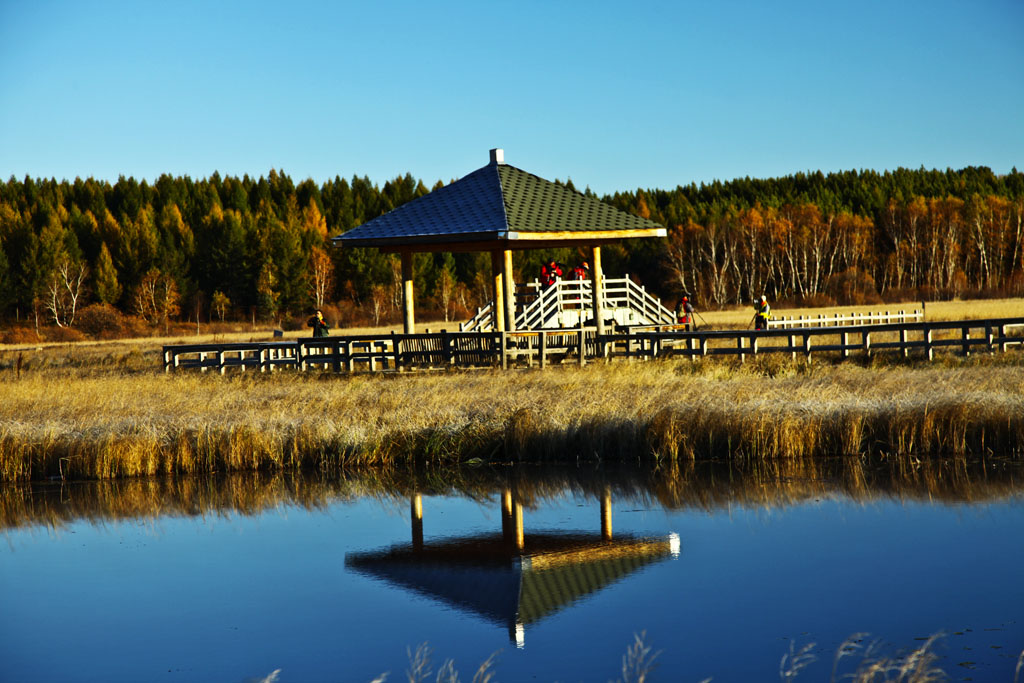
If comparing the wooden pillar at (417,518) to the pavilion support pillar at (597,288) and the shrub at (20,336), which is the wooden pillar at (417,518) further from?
the shrub at (20,336)

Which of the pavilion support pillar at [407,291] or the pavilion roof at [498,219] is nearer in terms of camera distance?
the pavilion roof at [498,219]

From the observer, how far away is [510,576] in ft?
33.0

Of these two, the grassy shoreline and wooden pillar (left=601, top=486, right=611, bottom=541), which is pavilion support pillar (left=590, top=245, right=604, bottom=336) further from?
A: wooden pillar (left=601, top=486, right=611, bottom=541)

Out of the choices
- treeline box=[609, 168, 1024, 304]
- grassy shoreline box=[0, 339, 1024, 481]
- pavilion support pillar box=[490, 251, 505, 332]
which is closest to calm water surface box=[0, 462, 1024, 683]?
grassy shoreline box=[0, 339, 1024, 481]

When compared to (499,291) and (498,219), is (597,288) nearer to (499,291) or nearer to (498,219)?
(499,291)

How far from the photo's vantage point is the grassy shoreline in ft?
48.2

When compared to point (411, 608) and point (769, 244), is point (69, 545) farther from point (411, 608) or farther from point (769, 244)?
point (769, 244)

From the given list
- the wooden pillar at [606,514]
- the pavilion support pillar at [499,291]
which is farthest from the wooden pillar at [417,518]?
the pavilion support pillar at [499,291]

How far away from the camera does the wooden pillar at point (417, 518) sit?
37.9 ft

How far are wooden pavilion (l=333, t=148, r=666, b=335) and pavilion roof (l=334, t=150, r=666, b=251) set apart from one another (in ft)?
0.07

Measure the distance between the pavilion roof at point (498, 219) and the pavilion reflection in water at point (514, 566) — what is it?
46.4 feet

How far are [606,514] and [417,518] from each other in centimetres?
210

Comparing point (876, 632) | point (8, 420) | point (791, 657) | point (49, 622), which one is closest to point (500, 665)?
point (791, 657)

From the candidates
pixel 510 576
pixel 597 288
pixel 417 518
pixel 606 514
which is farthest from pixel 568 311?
pixel 510 576
